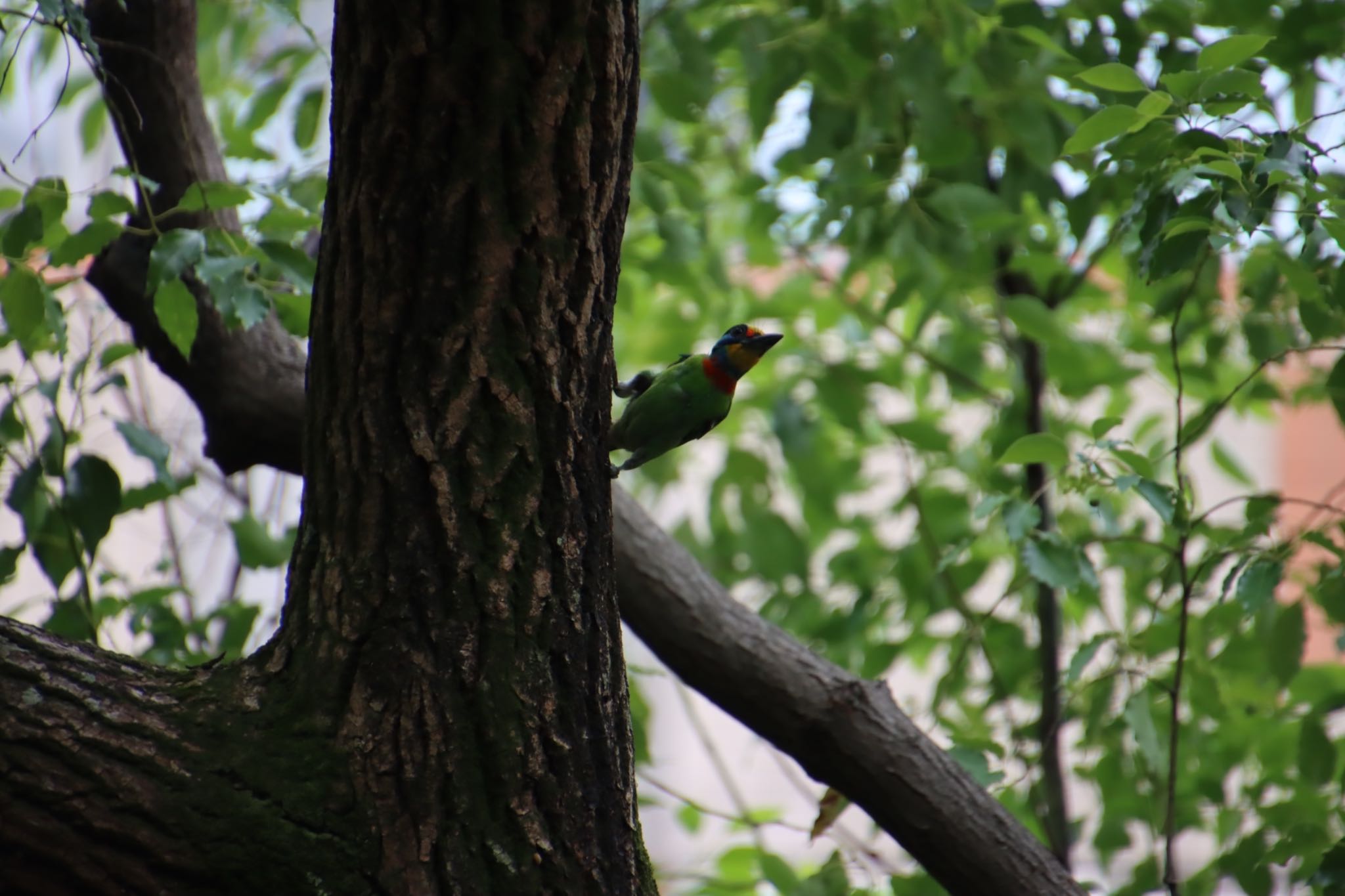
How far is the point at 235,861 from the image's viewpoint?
143 cm

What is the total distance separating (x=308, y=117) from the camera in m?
2.93

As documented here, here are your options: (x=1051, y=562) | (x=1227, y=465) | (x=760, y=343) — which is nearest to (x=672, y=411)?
(x=760, y=343)

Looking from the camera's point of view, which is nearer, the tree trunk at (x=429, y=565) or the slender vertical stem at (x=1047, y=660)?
the tree trunk at (x=429, y=565)

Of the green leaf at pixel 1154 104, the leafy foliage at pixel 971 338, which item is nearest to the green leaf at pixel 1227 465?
the leafy foliage at pixel 971 338

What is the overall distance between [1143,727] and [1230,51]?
4.16ft

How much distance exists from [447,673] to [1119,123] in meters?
1.31

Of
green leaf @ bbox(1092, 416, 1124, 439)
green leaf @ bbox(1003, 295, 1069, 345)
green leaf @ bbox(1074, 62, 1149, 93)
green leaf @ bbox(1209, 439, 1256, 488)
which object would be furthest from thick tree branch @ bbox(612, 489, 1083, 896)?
green leaf @ bbox(1209, 439, 1256, 488)

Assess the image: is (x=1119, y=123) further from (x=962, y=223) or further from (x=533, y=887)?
(x=533, y=887)

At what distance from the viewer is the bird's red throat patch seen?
2496 millimetres

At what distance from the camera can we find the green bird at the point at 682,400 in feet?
7.98

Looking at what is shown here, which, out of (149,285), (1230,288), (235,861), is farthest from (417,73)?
(1230,288)

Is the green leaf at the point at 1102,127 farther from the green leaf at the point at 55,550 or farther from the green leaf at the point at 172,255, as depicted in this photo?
the green leaf at the point at 55,550

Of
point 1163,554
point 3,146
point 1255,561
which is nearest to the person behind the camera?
point 1255,561

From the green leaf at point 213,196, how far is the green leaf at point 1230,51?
1486 millimetres
